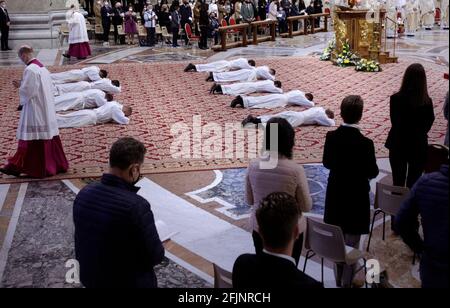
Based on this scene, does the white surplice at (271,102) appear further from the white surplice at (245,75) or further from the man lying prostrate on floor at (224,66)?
the man lying prostrate on floor at (224,66)

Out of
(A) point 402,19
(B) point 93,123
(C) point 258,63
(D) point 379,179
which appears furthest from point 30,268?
(A) point 402,19

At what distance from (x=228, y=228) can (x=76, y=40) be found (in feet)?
42.5

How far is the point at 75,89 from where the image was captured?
12.0m

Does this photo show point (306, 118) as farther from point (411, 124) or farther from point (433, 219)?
point (433, 219)

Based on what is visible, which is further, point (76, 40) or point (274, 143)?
point (76, 40)

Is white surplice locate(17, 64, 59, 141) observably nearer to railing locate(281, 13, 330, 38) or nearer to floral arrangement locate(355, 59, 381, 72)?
floral arrangement locate(355, 59, 381, 72)

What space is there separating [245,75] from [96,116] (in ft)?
13.8

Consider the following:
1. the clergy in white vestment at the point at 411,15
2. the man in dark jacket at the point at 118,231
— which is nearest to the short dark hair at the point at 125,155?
the man in dark jacket at the point at 118,231

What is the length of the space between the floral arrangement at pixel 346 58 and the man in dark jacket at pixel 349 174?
1112cm

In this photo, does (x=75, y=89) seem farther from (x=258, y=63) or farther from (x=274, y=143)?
(x=274, y=143)

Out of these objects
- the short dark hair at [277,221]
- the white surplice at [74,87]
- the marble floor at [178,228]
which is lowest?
the marble floor at [178,228]

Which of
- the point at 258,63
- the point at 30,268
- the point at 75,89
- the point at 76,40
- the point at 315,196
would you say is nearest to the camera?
the point at 30,268

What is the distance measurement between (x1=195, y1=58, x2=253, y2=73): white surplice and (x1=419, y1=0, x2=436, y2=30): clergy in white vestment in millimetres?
12962

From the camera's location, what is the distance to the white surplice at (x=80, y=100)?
10.9 metres
